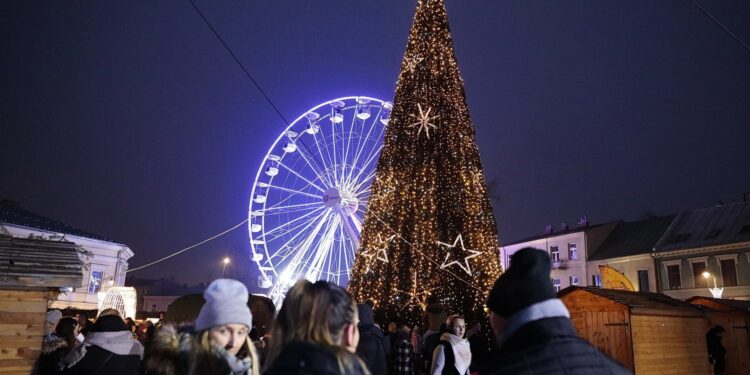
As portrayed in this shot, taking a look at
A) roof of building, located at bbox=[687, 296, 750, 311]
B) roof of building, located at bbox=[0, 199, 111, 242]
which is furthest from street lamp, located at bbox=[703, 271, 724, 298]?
roof of building, located at bbox=[0, 199, 111, 242]

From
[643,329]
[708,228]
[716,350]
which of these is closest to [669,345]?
[643,329]

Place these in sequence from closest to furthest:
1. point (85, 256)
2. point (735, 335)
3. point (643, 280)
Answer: point (735, 335) < point (643, 280) < point (85, 256)

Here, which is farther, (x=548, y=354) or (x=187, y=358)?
(x=187, y=358)

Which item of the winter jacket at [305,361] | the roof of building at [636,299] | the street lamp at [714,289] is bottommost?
the winter jacket at [305,361]

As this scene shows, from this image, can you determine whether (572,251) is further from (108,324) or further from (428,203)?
(108,324)

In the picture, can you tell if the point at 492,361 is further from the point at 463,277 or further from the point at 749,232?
the point at 749,232

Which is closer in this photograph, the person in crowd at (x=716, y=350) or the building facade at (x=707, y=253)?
the person in crowd at (x=716, y=350)

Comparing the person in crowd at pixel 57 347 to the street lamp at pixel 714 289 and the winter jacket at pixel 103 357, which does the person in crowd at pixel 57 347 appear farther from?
the street lamp at pixel 714 289

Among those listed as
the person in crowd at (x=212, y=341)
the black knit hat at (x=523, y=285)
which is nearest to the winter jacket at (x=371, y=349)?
the person in crowd at (x=212, y=341)

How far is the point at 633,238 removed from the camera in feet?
136

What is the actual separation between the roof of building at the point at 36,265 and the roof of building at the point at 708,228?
3668 cm

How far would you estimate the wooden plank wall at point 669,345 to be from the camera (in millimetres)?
12523

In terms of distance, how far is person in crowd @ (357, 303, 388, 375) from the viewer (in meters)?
5.73

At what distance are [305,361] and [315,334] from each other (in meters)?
0.23
